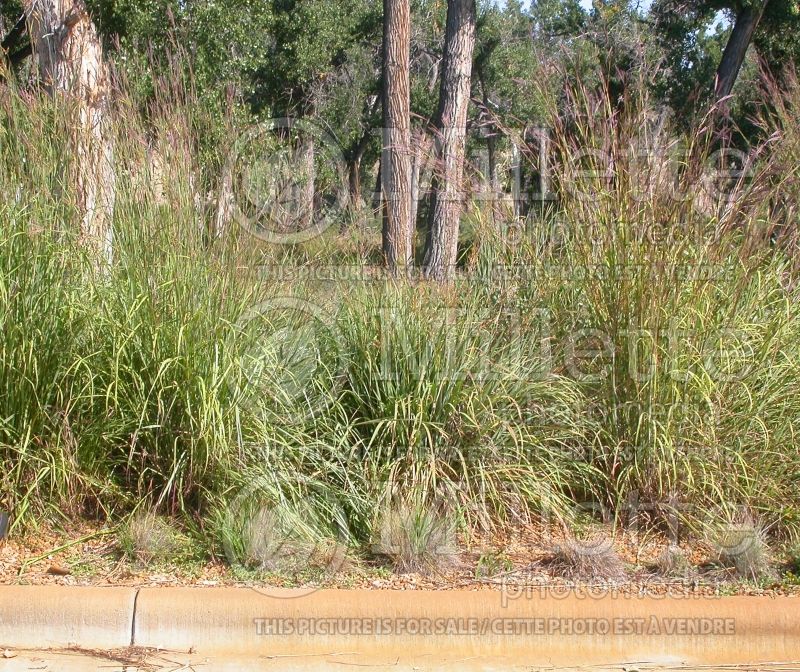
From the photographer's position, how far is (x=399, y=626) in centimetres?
386

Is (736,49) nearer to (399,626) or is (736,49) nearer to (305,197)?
(305,197)

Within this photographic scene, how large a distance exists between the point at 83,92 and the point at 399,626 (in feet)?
13.7

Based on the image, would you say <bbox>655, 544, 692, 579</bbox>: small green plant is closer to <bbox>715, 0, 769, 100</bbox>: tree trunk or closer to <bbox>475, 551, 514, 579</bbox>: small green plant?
<bbox>475, 551, 514, 579</bbox>: small green plant

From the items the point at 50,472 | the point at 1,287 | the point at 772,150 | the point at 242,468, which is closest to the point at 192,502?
the point at 242,468

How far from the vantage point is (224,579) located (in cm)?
418

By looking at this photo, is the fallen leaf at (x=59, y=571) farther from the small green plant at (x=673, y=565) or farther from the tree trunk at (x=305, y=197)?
the small green plant at (x=673, y=565)

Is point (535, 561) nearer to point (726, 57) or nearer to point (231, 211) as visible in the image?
point (231, 211)

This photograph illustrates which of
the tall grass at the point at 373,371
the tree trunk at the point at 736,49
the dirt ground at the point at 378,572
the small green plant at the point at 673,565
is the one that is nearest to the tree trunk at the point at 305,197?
the tall grass at the point at 373,371

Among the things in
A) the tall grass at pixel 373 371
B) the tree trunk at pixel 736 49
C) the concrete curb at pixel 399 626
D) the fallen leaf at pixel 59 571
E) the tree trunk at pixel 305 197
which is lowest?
the concrete curb at pixel 399 626

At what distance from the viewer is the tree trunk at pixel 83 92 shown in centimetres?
483

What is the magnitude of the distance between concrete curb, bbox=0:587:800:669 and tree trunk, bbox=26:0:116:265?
190 cm

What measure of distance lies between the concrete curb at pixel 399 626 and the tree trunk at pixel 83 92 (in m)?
1.90

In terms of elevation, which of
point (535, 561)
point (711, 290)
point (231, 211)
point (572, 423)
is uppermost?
point (231, 211)

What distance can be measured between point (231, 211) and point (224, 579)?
2.04 m
